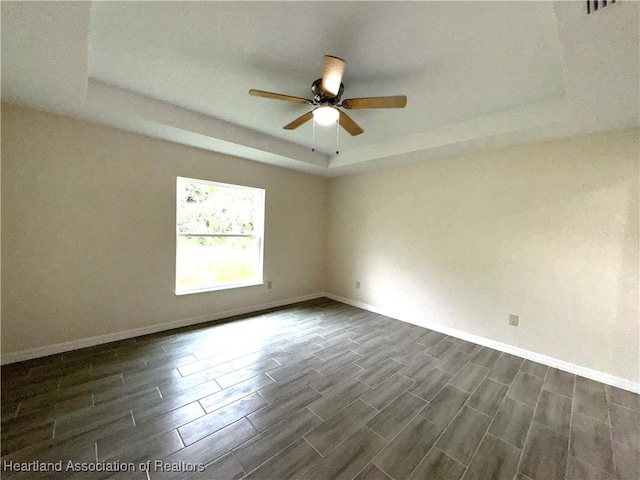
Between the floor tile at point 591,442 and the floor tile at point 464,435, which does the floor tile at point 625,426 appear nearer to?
the floor tile at point 591,442

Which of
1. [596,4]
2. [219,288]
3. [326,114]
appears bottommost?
[219,288]

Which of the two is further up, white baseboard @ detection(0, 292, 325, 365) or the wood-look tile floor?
white baseboard @ detection(0, 292, 325, 365)

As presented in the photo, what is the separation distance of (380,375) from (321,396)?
64 cm

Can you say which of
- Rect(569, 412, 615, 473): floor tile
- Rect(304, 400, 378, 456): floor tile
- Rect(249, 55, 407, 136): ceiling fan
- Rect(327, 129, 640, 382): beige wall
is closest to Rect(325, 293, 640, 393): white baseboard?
Rect(327, 129, 640, 382): beige wall

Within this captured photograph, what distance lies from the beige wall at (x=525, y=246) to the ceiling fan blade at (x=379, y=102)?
1.88 meters

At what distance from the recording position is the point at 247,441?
1505mm

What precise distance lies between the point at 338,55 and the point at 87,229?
3.00 m

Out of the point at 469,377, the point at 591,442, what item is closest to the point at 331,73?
the point at 469,377

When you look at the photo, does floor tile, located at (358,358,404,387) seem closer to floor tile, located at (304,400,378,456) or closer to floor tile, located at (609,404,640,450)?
floor tile, located at (304,400,378,456)

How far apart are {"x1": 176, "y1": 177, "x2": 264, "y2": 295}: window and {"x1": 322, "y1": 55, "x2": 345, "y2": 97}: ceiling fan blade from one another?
2.34 m

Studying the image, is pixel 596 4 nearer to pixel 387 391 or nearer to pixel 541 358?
pixel 387 391

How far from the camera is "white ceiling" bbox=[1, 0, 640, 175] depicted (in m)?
1.39

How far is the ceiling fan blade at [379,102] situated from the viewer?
1.78 metres

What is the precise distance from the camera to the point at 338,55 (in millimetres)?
1776
